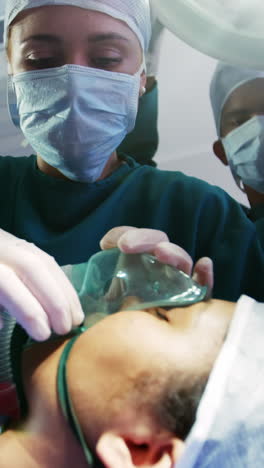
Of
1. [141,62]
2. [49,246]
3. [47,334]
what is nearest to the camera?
[47,334]

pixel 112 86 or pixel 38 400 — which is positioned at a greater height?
pixel 112 86

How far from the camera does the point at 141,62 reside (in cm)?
110

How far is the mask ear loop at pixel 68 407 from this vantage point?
0.69m

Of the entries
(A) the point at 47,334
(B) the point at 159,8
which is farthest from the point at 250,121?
(A) the point at 47,334

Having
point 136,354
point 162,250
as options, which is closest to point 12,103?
point 162,250

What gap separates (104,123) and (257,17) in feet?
1.23

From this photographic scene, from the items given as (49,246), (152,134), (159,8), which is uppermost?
(159,8)

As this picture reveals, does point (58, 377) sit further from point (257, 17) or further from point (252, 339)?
point (257, 17)

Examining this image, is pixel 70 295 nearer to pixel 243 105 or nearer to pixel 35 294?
pixel 35 294

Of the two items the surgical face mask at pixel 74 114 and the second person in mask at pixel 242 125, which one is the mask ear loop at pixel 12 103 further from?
the second person in mask at pixel 242 125

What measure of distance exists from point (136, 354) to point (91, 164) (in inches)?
17.7

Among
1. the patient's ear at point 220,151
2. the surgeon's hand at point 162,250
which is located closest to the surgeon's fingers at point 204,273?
the surgeon's hand at point 162,250

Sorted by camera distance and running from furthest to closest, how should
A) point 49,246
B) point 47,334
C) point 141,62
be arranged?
point 141,62 < point 49,246 < point 47,334

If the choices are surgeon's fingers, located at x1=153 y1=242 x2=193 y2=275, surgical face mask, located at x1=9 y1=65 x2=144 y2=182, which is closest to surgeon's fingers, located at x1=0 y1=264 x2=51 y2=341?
surgeon's fingers, located at x1=153 y1=242 x2=193 y2=275
